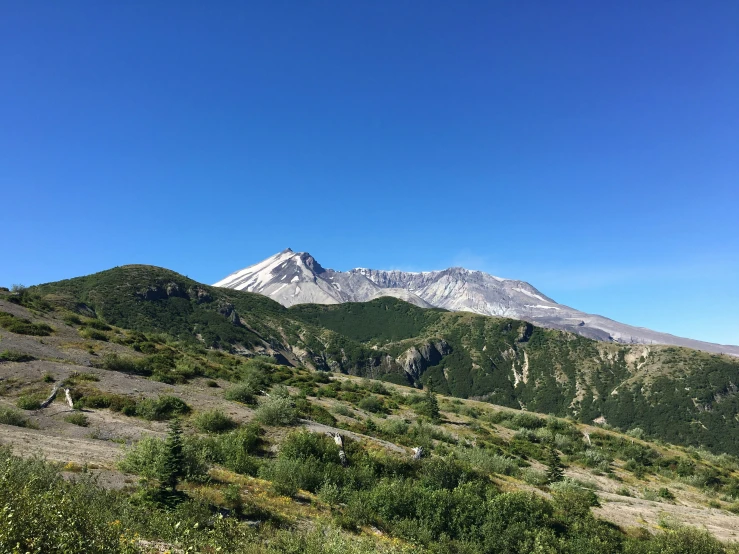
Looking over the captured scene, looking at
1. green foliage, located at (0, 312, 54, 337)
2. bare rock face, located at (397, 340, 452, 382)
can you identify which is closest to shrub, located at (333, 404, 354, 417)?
green foliage, located at (0, 312, 54, 337)

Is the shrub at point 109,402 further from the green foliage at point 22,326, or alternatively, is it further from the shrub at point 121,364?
the green foliage at point 22,326

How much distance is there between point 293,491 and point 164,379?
19.9 meters

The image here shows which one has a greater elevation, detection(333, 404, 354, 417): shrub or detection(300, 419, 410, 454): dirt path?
detection(300, 419, 410, 454): dirt path

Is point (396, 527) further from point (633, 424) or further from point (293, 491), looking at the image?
point (633, 424)

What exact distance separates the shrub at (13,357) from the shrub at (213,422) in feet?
48.1

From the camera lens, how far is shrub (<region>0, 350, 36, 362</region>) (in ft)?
82.7

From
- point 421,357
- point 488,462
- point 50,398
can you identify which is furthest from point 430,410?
point 421,357

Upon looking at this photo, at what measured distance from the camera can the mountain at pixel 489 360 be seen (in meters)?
120

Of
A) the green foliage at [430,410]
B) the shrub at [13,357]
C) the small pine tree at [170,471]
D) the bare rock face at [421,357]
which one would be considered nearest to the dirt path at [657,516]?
the small pine tree at [170,471]

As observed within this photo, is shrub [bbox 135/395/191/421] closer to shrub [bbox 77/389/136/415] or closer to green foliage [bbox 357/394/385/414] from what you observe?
shrub [bbox 77/389/136/415]

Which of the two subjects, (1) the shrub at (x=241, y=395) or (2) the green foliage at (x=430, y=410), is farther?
(2) the green foliage at (x=430, y=410)

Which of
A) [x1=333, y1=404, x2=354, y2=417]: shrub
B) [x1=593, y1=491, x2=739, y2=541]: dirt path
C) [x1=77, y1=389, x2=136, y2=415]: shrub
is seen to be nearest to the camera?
[x1=593, y1=491, x2=739, y2=541]: dirt path

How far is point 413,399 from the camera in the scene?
5153 centimetres

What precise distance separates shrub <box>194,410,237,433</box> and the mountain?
234ft
